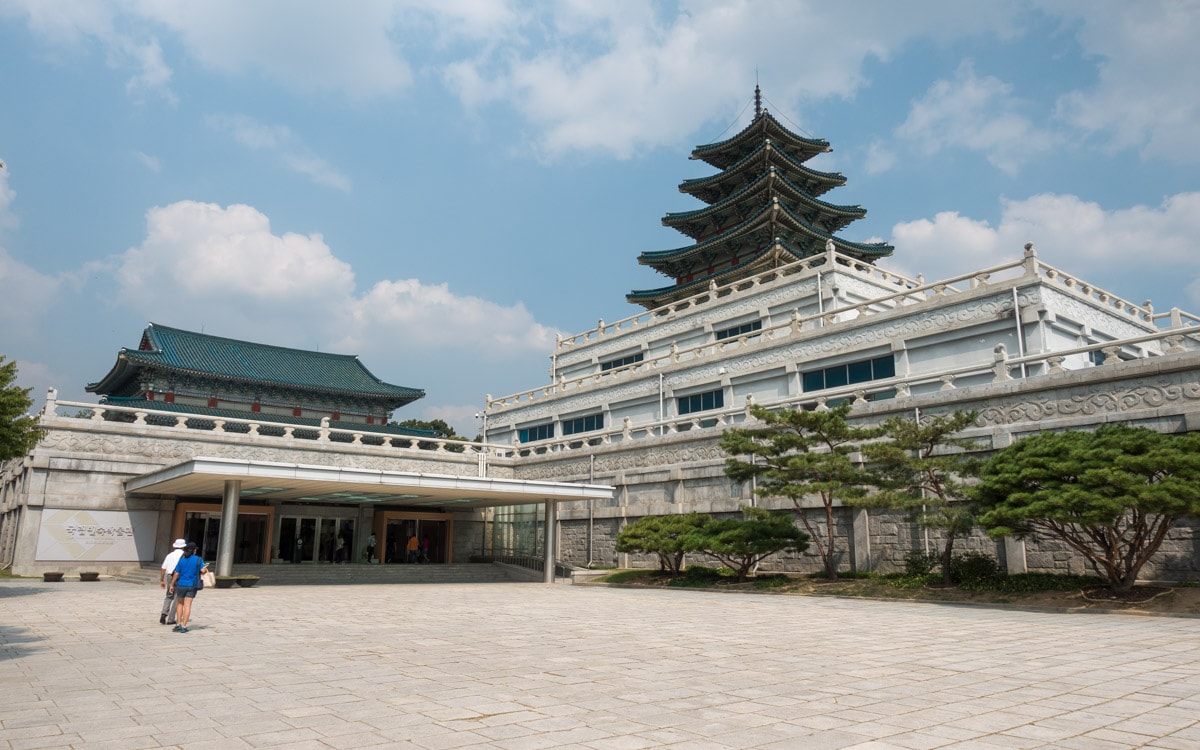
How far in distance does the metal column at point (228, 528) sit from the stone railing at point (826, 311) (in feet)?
66.1

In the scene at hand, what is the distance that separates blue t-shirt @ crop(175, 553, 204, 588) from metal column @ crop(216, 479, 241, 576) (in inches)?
430

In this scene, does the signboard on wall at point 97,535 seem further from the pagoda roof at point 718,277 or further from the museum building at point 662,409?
the pagoda roof at point 718,277

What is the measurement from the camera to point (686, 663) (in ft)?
31.9

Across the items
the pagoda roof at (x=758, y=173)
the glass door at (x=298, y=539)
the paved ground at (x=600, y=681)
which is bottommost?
the paved ground at (x=600, y=681)

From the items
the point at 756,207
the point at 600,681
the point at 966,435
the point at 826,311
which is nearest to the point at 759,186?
the point at 756,207

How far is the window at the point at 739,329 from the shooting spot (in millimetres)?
38875

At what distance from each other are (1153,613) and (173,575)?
17.3 metres

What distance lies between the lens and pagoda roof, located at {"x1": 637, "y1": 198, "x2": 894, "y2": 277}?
43.3 meters

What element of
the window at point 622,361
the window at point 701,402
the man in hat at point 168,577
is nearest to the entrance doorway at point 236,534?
the man in hat at point 168,577

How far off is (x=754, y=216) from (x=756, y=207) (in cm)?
380

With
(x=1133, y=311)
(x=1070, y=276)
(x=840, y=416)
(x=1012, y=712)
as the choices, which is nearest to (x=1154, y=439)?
(x=840, y=416)

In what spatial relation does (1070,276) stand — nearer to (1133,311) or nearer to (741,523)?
(1133,311)

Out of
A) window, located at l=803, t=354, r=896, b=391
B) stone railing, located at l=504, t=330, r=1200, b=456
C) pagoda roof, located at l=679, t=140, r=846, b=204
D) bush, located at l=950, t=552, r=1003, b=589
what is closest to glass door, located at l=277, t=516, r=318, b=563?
stone railing, located at l=504, t=330, r=1200, b=456

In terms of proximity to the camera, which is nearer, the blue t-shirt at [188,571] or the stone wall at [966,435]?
the blue t-shirt at [188,571]
